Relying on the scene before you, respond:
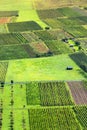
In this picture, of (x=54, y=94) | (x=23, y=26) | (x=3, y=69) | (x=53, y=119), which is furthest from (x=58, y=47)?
(x=53, y=119)

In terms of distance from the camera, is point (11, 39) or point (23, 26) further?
point (23, 26)

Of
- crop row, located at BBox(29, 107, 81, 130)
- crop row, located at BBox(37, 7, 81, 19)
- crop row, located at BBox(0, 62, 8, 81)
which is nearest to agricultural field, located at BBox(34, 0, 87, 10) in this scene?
crop row, located at BBox(37, 7, 81, 19)

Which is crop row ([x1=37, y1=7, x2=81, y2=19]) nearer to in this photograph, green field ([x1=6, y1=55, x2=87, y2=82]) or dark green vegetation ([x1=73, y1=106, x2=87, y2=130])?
green field ([x1=6, y1=55, x2=87, y2=82])

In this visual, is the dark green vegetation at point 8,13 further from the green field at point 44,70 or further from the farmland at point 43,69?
the green field at point 44,70

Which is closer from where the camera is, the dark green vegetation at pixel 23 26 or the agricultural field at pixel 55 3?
the dark green vegetation at pixel 23 26

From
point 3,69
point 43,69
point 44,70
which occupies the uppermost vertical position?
point 3,69

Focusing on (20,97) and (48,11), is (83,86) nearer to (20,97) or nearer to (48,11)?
(20,97)

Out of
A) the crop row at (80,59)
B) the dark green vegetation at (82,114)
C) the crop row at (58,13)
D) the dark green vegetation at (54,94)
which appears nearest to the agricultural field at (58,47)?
the crop row at (80,59)

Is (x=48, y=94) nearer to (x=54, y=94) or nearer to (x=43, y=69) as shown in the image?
(x=54, y=94)
